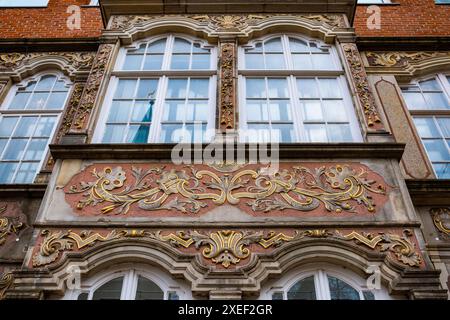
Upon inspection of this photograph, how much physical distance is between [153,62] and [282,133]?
95.9 inches

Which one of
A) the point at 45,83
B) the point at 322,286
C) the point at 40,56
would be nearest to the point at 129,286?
the point at 322,286

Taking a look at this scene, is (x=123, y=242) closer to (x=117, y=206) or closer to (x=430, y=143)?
(x=117, y=206)

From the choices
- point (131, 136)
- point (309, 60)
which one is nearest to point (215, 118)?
point (131, 136)

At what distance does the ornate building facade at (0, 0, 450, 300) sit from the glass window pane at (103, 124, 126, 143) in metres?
0.03

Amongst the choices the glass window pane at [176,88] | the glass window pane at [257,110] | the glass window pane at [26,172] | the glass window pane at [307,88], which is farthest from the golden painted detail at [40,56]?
the glass window pane at [307,88]

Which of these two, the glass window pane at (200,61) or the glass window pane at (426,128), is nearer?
the glass window pane at (426,128)

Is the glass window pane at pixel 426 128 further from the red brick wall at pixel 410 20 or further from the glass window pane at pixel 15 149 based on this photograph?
the glass window pane at pixel 15 149

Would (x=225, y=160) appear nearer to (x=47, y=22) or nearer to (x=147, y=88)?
(x=147, y=88)

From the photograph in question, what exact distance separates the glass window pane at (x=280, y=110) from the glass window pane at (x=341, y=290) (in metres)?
2.40

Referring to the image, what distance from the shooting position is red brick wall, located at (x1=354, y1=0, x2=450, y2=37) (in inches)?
351

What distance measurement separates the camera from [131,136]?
5.89 m

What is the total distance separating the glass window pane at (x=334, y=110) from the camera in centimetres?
607

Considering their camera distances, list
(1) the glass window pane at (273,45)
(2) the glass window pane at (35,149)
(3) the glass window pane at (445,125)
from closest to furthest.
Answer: (2) the glass window pane at (35,149) → (3) the glass window pane at (445,125) → (1) the glass window pane at (273,45)

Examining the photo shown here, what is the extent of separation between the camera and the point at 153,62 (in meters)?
7.06
